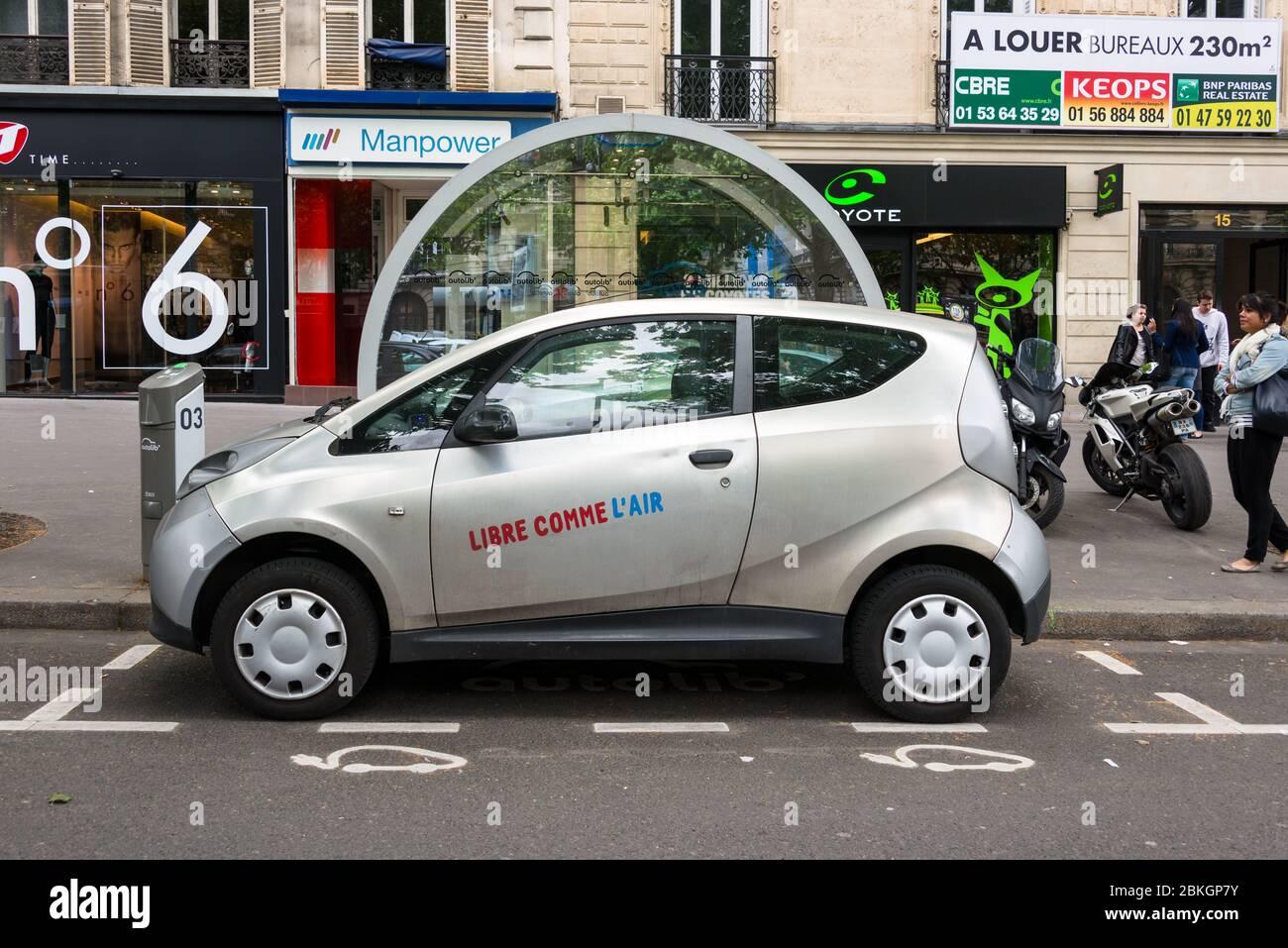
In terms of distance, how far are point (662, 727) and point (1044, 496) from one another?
4.99m

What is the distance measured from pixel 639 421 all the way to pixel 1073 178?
1494cm

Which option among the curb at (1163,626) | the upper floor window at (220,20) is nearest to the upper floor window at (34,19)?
the upper floor window at (220,20)

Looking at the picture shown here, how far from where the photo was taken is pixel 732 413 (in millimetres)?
5492

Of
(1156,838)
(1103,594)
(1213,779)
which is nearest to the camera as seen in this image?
(1156,838)

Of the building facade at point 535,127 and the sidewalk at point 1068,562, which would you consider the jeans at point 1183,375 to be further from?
the sidewalk at point 1068,562

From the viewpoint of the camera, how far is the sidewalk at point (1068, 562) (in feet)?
24.0

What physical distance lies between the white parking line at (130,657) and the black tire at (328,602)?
3.96ft

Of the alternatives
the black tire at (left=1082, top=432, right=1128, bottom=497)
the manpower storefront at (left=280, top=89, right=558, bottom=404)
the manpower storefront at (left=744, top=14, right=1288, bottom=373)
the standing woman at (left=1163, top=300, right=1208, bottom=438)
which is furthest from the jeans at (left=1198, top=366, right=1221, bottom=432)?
the manpower storefront at (left=280, top=89, right=558, bottom=404)

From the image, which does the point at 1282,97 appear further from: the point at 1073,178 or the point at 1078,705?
the point at 1078,705

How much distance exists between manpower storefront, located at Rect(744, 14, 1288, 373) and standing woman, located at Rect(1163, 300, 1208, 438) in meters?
2.38

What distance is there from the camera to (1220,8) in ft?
61.7

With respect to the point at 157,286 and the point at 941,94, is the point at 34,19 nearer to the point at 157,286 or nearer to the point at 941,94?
the point at 157,286

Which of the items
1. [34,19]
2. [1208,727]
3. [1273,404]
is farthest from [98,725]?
[34,19]
